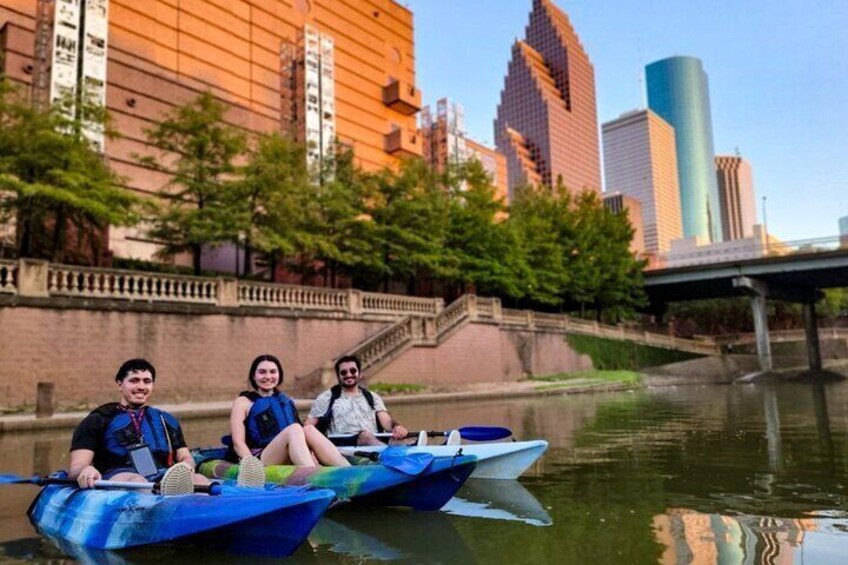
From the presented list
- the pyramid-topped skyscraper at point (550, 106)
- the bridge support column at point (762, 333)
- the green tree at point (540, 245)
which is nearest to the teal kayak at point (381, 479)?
the green tree at point (540, 245)

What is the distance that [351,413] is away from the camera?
7484 mm

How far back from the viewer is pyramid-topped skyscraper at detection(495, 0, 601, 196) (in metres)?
168

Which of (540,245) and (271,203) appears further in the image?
(540,245)

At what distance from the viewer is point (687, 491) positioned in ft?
21.8

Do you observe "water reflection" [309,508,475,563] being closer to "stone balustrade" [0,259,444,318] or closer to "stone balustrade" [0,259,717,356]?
"stone balustrade" [0,259,444,318]

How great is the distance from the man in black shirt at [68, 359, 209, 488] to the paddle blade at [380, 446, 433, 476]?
1.53m

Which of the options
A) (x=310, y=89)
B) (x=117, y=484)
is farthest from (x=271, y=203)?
(x=117, y=484)

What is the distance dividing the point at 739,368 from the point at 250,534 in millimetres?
42620

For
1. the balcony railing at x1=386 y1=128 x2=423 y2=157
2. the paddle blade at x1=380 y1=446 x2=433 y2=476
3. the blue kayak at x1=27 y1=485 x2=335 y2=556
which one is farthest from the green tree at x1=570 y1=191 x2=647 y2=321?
the blue kayak at x1=27 y1=485 x2=335 y2=556

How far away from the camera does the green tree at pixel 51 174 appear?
17891mm

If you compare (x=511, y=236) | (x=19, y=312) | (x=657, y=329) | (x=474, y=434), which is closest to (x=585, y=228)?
(x=511, y=236)

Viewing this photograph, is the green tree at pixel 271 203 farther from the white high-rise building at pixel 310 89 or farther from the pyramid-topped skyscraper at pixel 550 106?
the pyramid-topped skyscraper at pixel 550 106

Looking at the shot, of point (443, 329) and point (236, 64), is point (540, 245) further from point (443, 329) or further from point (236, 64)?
point (236, 64)

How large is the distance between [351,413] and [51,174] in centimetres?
1480
